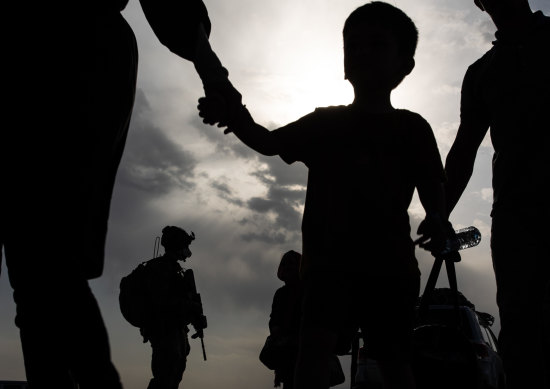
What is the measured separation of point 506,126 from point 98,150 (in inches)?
85.4

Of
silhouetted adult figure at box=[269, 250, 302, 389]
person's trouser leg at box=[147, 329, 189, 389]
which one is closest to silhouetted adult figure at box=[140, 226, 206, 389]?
person's trouser leg at box=[147, 329, 189, 389]

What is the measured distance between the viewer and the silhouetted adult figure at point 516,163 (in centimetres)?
269

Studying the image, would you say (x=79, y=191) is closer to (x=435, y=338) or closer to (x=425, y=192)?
(x=425, y=192)

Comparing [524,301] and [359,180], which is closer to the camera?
[359,180]

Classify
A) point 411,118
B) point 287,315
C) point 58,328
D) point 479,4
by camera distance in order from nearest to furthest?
point 58,328 → point 411,118 → point 479,4 → point 287,315

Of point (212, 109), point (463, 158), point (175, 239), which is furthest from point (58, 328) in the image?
point (175, 239)

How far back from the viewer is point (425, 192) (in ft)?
8.38

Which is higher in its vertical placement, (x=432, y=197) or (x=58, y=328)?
(x=432, y=197)

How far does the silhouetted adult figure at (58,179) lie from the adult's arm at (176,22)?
19.4 inches

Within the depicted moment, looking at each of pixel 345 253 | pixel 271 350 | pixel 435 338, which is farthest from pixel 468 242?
pixel 271 350

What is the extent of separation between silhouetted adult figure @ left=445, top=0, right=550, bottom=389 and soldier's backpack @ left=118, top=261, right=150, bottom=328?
4.73 meters

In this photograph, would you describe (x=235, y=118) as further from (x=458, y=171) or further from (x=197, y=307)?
(x=197, y=307)

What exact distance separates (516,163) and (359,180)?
1007mm

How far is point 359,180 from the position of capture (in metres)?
2.36
